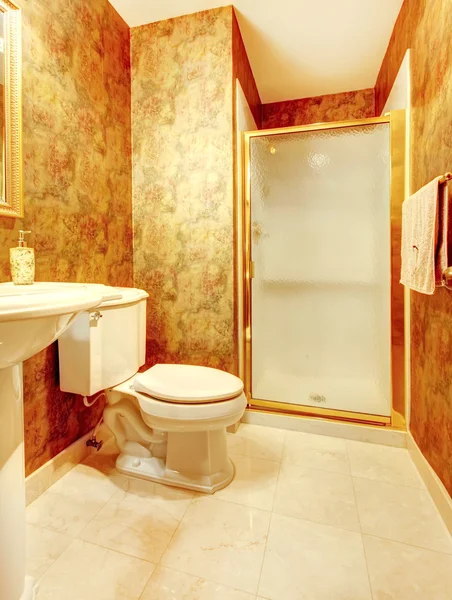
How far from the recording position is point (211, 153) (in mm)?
1791

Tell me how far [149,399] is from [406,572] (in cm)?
100

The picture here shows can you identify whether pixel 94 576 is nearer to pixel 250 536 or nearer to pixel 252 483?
pixel 250 536

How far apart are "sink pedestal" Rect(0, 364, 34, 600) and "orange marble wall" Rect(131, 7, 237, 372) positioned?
111 centimetres

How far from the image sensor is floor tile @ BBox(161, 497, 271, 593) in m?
0.97

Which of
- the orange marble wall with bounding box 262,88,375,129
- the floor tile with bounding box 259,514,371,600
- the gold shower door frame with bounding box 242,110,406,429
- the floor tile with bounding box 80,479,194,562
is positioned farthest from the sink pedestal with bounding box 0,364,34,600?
the orange marble wall with bounding box 262,88,375,129

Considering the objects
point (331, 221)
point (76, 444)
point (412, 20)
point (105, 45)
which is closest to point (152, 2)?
point (105, 45)

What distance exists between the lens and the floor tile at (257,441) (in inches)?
63.7

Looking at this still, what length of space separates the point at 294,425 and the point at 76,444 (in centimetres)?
114

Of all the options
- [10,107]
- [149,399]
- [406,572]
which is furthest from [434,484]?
[10,107]

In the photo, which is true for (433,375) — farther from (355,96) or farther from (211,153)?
(355,96)

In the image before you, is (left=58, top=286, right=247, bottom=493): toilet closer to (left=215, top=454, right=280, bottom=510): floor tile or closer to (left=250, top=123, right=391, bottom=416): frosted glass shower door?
(left=215, top=454, right=280, bottom=510): floor tile

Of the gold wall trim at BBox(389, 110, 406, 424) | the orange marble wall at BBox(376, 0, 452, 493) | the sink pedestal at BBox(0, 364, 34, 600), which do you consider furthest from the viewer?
the gold wall trim at BBox(389, 110, 406, 424)

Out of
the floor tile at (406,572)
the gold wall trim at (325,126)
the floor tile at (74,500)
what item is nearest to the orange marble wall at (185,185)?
the gold wall trim at (325,126)

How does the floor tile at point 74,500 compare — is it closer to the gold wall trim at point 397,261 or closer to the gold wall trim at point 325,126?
the gold wall trim at point 397,261
